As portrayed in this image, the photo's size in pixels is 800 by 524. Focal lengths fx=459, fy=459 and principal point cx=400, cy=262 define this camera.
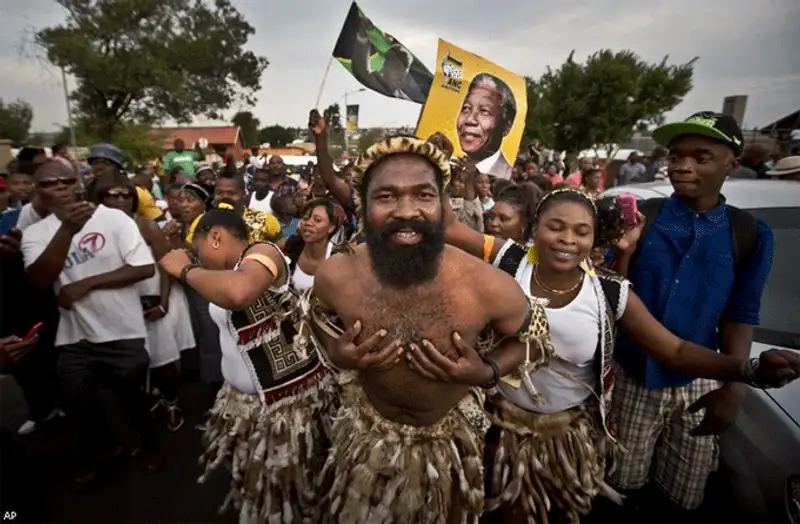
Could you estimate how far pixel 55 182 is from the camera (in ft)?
9.34

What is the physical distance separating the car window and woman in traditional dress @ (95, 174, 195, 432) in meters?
4.25

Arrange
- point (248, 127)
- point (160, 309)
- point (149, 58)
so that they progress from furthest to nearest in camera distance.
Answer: point (248, 127) < point (149, 58) < point (160, 309)

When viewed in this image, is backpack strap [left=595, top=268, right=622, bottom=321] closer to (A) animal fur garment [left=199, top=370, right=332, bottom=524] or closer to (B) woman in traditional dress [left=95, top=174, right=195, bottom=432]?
(A) animal fur garment [left=199, top=370, right=332, bottom=524]

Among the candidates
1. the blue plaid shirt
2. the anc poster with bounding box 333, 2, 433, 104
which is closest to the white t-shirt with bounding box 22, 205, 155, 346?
the anc poster with bounding box 333, 2, 433, 104

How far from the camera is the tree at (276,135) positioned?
6588 cm

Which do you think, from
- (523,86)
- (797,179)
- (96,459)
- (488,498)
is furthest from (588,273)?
(523,86)

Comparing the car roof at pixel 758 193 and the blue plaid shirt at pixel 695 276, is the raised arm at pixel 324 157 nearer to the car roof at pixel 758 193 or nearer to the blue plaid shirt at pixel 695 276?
the blue plaid shirt at pixel 695 276

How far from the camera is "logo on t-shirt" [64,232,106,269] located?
3068mm

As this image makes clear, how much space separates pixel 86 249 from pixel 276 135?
7032cm

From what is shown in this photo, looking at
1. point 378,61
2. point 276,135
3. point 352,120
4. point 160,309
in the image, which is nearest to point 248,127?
point 276,135

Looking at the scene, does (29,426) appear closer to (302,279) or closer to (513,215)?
(302,279)

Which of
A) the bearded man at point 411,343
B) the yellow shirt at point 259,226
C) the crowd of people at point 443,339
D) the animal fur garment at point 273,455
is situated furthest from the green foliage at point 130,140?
the bearded man at point 411,343

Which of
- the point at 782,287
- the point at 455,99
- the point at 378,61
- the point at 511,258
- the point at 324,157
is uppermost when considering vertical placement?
the point at 378,61

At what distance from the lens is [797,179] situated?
3861 millimetres
